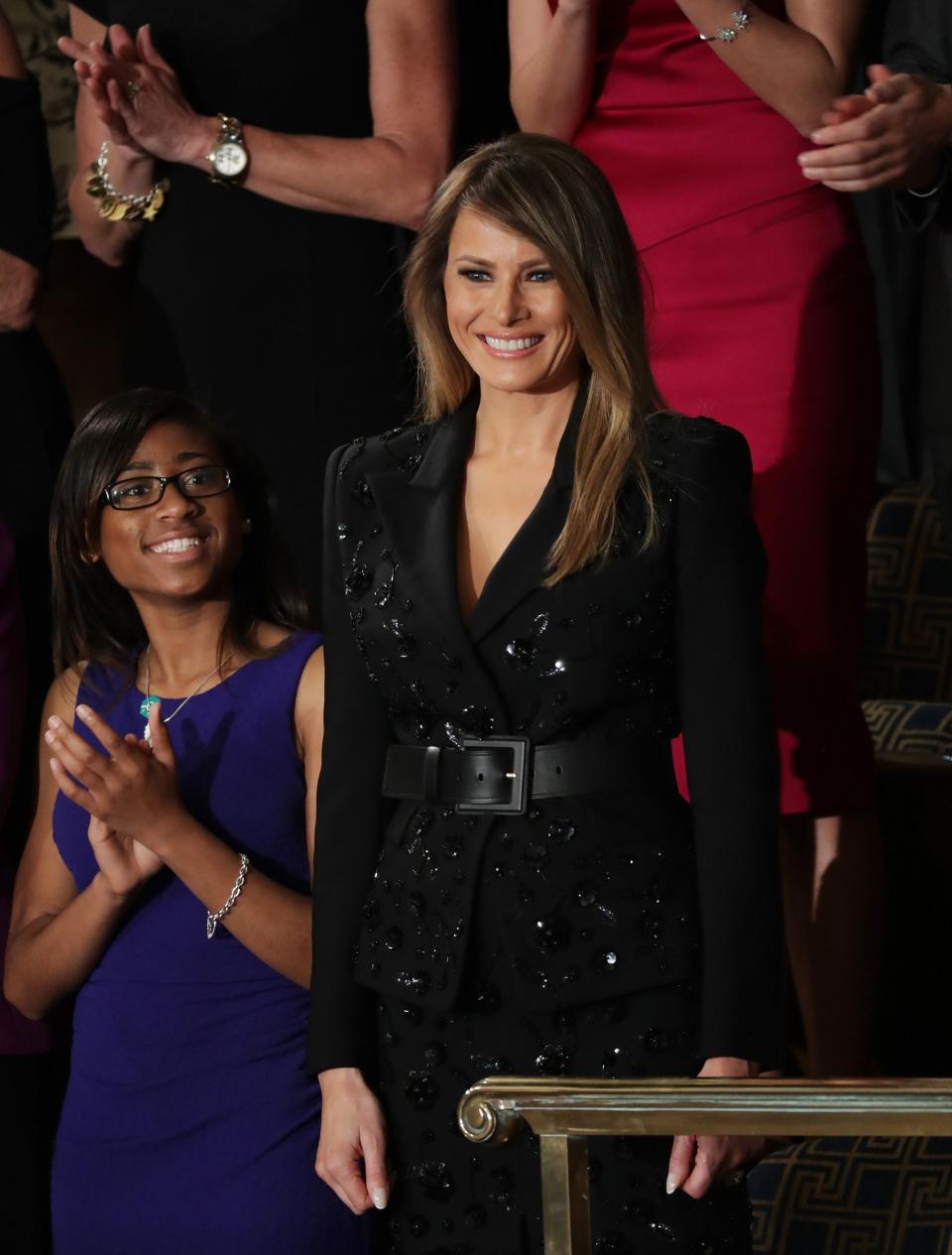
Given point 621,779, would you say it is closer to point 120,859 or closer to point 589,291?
point 589,291

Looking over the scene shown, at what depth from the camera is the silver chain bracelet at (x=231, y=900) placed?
2232 millimetres

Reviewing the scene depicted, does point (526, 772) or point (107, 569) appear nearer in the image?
point (526, 772)

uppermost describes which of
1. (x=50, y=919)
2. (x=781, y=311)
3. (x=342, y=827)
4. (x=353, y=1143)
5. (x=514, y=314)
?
(x=781, y=311)

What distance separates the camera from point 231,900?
2.23m

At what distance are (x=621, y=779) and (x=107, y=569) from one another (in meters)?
0.90

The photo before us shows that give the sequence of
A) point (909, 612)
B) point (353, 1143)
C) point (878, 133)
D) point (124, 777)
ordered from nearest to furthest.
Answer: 1. point (353, 1143)
2. point (124, 777)
3. point (878, 133)
4. point (909, 612)

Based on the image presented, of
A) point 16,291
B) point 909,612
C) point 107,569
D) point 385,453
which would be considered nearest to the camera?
point 385,453

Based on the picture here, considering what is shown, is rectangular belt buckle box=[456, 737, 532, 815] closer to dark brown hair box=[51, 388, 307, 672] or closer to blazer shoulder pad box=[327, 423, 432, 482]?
blazer shoulder pad box=[327, 423, 432, 482]

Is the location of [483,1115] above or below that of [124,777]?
below

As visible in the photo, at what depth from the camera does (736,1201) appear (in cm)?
185

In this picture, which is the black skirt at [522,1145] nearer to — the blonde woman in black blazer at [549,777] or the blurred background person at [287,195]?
the blonde woman in black blazer at [549,777]

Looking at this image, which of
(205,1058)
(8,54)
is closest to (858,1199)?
(205,1058)

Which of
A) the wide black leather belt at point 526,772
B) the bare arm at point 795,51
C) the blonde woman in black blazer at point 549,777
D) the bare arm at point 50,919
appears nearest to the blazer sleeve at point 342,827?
the blonde woman in black blazer at point 549,777

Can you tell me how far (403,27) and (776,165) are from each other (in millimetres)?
548
